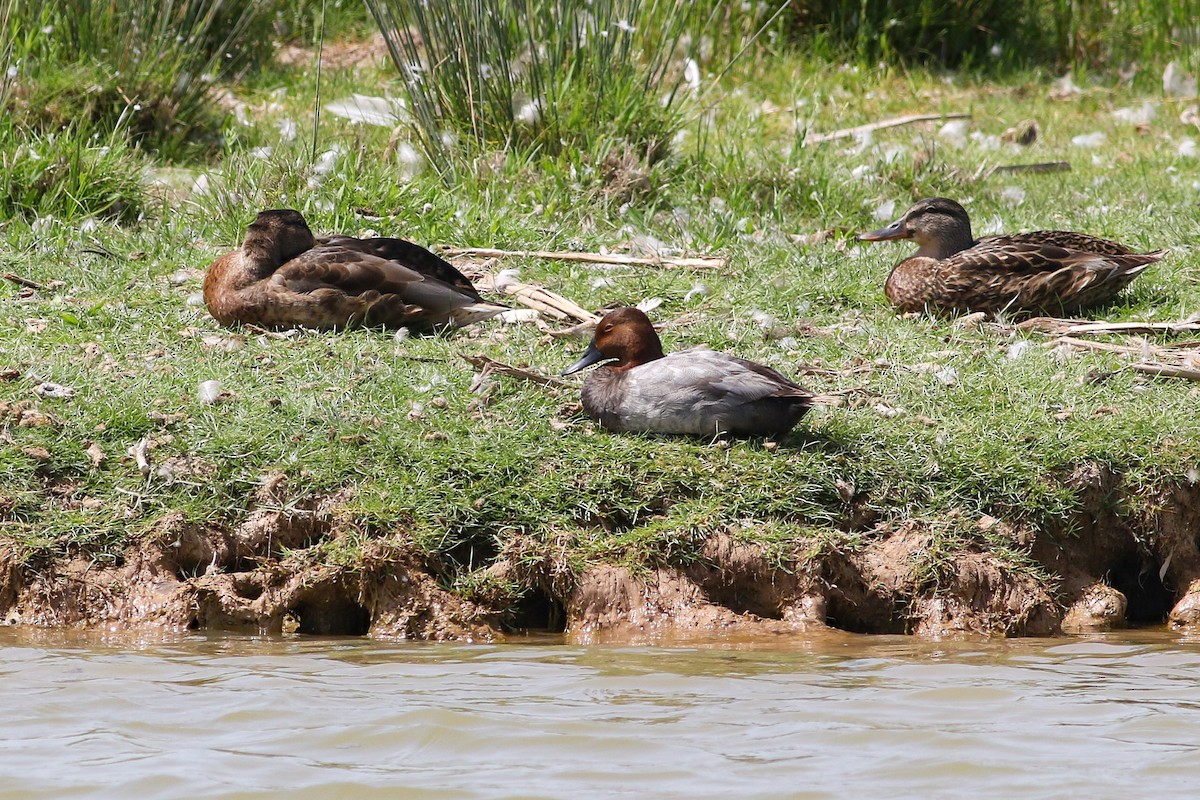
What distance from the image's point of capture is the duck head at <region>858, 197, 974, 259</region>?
7547 mm

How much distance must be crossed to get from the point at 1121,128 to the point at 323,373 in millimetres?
8253

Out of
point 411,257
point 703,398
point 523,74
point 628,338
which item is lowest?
point 703,398

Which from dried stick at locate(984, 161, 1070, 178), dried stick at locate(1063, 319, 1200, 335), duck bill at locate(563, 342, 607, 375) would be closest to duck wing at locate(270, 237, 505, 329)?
duck bill at locate(563, 342, 607, 375)

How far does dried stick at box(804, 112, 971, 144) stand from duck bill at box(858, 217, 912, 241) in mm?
2800

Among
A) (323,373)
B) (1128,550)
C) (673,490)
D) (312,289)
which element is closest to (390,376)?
(323,373)

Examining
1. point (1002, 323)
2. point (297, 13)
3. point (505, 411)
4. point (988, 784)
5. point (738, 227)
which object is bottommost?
point (988, 784)

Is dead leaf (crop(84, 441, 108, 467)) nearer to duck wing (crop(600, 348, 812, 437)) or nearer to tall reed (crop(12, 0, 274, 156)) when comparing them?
duck wing (crop(600, 348, 812, 437))

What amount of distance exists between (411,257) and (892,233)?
2553mm

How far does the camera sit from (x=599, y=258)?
773 cm

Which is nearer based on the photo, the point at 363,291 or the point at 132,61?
the point at 363,291

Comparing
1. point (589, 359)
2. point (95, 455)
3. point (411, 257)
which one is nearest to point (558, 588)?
point (589, 359)

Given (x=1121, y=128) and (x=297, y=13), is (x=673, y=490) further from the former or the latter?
(x=297, y=13)

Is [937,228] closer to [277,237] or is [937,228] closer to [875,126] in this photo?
[277,237]

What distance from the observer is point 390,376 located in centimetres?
598
